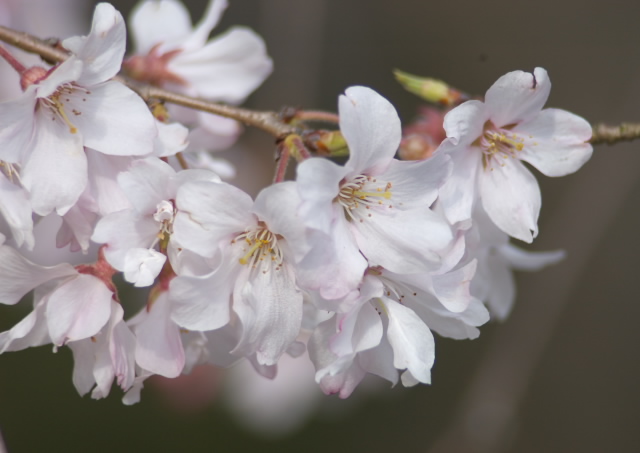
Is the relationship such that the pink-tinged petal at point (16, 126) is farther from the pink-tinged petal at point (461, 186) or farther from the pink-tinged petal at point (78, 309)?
the pink-tinged petal at point (461, 186)

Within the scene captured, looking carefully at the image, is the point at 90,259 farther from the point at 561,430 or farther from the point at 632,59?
the point at 632,59

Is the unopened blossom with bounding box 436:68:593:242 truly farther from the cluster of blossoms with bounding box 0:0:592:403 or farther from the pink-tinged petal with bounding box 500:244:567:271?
the pink-tinged petal with bounding box 500:244:567:271

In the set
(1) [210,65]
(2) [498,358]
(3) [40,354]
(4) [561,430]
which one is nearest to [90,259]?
(3) [40,354]

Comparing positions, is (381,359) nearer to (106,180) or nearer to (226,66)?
(106,180)

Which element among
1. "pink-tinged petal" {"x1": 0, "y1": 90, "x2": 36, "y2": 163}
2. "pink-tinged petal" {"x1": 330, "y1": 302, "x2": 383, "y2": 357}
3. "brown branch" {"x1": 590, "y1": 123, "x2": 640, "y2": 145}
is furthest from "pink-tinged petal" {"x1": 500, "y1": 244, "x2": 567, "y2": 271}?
"pink-tinged petal" {"x1": 0, "y1": 90, "x2": 36, "y2": 163}

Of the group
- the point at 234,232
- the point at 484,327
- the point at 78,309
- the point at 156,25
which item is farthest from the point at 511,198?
the point at 484,327

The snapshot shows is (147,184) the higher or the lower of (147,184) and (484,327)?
the higher

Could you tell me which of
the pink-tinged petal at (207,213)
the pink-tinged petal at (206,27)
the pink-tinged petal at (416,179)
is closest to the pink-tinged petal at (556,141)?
the pink-tinged petal at (416,179)
